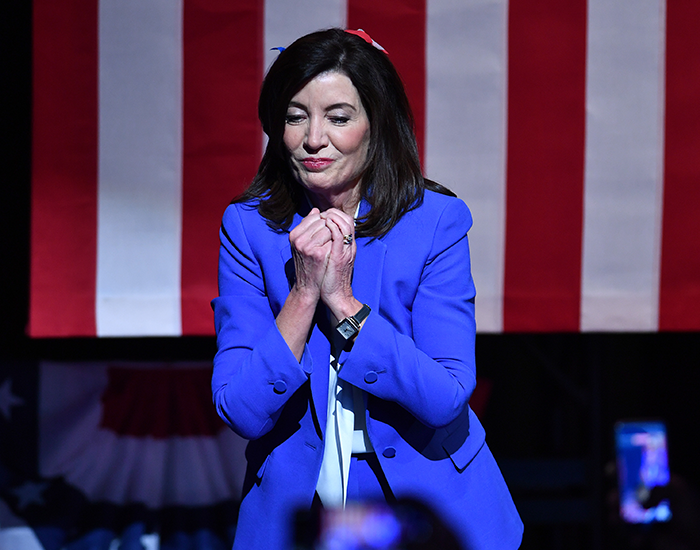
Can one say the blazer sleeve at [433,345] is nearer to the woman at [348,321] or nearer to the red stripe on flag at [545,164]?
the woman at [348,321]

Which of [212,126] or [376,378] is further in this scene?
[212,126]

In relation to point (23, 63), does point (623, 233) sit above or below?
below

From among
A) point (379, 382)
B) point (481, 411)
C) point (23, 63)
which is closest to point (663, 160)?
point (481, 411)

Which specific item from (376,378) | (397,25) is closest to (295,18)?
(397,25)

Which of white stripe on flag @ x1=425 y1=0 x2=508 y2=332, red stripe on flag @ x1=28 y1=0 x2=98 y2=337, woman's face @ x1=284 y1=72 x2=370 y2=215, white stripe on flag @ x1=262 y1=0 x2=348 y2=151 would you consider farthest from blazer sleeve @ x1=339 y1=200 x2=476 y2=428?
red stripe on flag @ x1=28 y1=0 x2=98 y2=337

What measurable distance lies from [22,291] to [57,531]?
695 millimetres

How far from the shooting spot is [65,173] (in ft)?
5.46

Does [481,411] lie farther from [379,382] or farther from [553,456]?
[379,382]

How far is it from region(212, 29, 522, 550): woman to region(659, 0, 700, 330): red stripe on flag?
3.30 ft

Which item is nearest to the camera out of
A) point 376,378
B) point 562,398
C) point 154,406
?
point 376,378

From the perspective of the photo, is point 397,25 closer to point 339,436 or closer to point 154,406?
point 339,436

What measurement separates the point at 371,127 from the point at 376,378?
0.34 meters

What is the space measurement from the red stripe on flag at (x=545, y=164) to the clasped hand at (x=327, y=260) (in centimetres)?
96

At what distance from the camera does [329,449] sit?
0.93 meters
